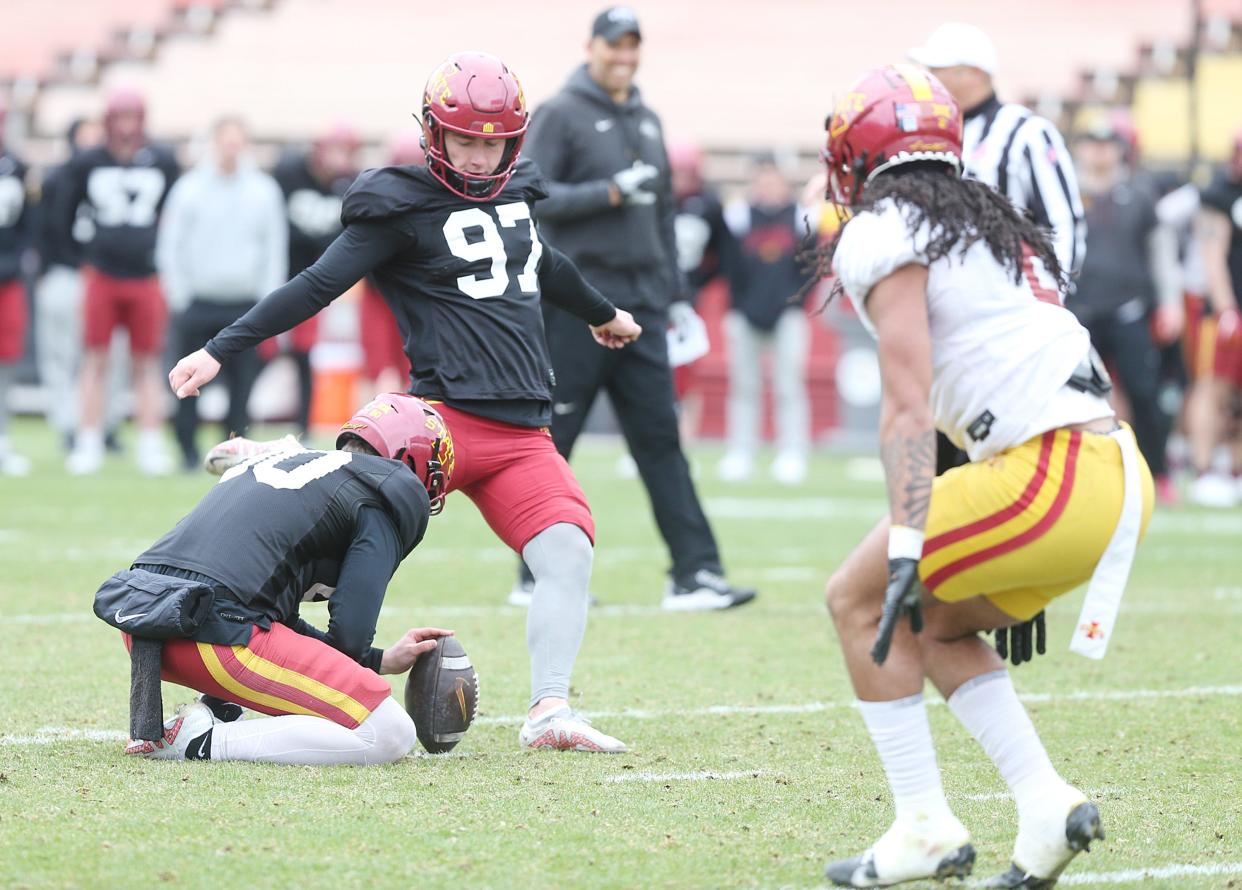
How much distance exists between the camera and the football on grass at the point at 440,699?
4.52 metres

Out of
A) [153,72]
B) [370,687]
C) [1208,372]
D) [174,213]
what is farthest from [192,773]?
[153,72]

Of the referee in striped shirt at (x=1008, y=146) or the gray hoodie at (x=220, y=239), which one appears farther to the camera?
the gray hoodie at (x=220, y=239)

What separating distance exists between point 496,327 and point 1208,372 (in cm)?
837

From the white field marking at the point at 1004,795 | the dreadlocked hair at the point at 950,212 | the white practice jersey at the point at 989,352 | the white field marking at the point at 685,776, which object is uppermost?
the dreadlocked hair at the point at 950,212

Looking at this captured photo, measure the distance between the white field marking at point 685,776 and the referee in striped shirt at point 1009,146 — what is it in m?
2.46

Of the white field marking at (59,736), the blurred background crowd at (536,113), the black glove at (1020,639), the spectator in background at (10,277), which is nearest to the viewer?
the black glove at (1020,639)

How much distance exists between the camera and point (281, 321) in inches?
182

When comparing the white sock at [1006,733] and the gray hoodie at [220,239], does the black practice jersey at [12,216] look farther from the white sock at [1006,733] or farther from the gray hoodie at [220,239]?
the white sock at [1006,733]

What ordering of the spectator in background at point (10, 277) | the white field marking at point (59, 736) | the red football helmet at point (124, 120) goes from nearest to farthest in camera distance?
the white field marking at point (59, 736) → the red football helmet at point (124, 120) → the spectator in background at point (10, 277)

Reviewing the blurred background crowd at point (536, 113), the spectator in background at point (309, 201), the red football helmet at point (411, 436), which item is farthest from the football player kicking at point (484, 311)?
the spectator in background at point (309, 201)

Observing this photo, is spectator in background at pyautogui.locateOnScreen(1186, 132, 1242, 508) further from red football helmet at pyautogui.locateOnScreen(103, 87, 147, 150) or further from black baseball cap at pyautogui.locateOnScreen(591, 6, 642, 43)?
red football helmet at pyautogui.locateOnScreen(103, 87, 147, 150)

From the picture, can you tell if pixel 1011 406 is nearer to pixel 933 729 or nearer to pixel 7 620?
pixel 933 729

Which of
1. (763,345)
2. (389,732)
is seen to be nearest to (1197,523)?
(763,345)

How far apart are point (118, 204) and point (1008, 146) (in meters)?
7.52
